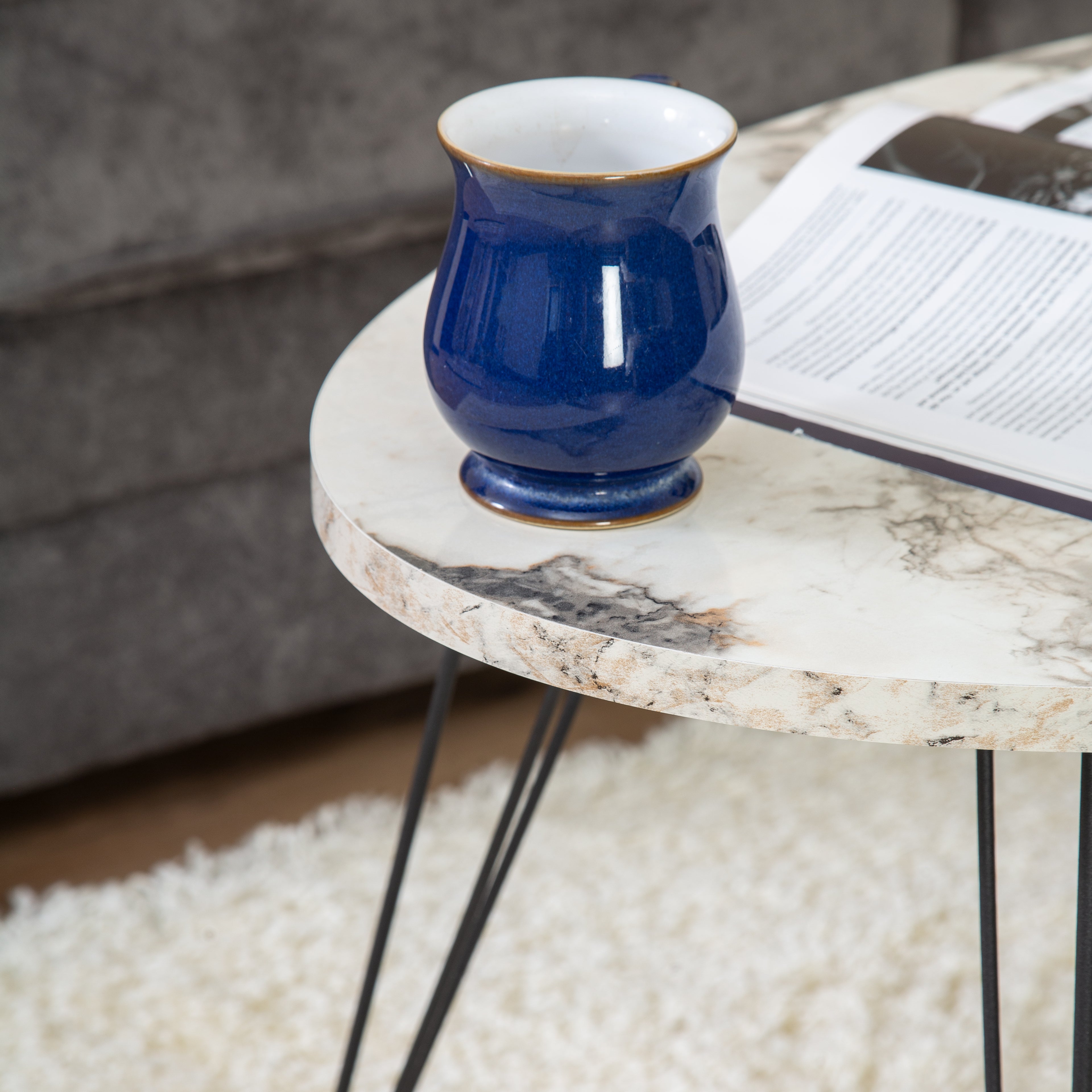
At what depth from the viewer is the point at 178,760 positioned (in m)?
1.03

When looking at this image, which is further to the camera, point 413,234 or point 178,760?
point 178,760

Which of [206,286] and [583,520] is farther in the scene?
[206,286]

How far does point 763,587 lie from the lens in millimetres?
345

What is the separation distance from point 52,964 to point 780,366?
633 millimetres

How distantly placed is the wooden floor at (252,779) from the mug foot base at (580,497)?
64 cm

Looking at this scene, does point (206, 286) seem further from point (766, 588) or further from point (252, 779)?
point (766, 588)

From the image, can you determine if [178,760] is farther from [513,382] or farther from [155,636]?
[513,382]

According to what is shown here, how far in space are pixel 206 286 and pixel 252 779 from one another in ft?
1.25

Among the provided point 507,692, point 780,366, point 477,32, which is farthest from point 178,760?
point 780,366

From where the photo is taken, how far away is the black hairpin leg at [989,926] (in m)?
0.46

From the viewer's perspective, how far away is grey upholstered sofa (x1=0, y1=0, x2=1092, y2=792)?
31.6 inches

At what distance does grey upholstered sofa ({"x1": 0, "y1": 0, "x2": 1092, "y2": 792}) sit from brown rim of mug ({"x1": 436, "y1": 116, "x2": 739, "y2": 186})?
0.56 meters

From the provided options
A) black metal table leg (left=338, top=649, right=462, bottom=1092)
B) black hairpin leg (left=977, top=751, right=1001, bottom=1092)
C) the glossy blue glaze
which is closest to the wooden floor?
black metal table leg (left=338, top=649, right=462, bottom=1092)

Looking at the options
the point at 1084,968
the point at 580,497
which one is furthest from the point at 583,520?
the point at 1084,968
